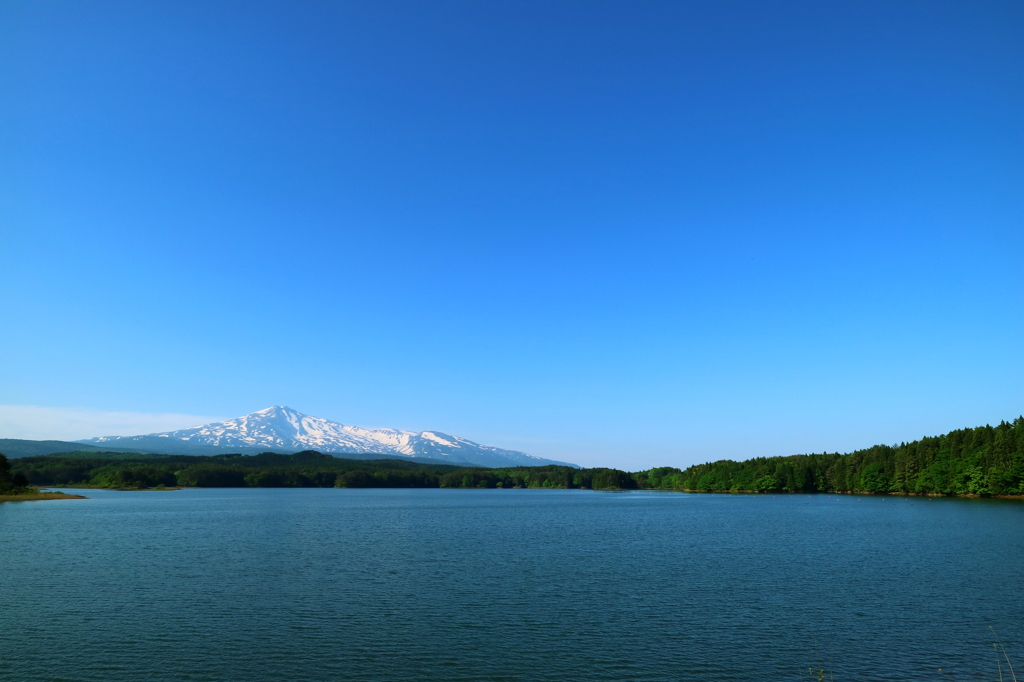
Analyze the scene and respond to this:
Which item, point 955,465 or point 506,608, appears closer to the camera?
point 506,608

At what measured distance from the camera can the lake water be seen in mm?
26125

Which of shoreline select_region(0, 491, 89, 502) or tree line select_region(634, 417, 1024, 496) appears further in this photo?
shoreline select_region(0, 491, 89, 502)

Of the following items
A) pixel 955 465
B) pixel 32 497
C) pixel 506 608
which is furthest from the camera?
pixel 32 497

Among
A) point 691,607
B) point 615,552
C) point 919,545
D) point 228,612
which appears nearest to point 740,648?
point 691,607

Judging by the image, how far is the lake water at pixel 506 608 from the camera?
2612 cm

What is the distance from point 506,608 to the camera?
117 ft

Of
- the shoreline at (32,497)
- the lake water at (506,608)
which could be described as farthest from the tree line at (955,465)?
the shoreline at (32,497)

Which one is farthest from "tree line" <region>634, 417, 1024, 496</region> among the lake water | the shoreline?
the shoreline

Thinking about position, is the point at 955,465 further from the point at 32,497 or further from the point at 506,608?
the point at 32,497

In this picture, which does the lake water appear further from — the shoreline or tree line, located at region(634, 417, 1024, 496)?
the shoreline

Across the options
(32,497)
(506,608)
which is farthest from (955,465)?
(32,497)

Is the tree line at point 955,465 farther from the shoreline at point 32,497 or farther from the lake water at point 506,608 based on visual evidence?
the shoreline at point 32,497

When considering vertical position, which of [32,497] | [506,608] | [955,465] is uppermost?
[955,465]

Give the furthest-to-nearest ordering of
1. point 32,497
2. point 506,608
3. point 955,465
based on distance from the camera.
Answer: point 32,497 < point 955,465 < point 506,608
